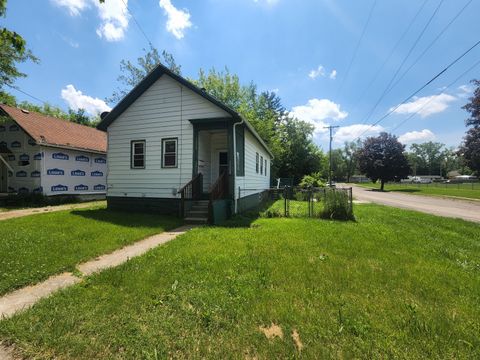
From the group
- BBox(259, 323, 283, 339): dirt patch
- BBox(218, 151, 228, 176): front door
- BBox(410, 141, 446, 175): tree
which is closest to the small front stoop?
BBox(218, 151, 228, 176): front door

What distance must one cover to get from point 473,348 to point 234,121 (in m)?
8.84

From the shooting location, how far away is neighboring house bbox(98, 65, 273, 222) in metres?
10.2

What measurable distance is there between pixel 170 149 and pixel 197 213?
10.4 ft

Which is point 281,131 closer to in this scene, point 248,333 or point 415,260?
point 415,260

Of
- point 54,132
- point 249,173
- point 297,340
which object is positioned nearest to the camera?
point 297,340

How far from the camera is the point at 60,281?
4.05m

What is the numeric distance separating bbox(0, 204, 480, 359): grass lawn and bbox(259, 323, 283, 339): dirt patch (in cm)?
1

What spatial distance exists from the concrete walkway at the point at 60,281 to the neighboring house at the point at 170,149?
3.90 meters

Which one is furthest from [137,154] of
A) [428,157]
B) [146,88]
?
[428,157]

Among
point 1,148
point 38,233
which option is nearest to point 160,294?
point 38,233

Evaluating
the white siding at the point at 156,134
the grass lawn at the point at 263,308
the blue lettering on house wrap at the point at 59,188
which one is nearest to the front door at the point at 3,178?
the blue lettering on house wrap at the point at 59,188

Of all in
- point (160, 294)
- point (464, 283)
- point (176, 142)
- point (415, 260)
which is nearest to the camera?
point (160, 294)

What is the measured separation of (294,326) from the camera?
2781 millimetres

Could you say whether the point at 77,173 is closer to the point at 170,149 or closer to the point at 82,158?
the point at 82,158
